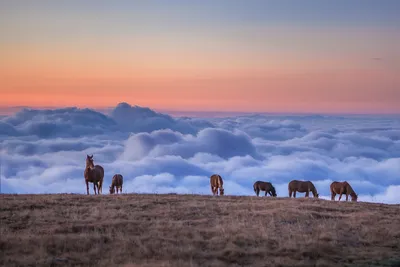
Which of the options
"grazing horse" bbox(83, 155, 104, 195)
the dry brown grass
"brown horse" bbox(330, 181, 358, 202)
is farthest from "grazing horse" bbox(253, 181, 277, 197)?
the dry brown grass

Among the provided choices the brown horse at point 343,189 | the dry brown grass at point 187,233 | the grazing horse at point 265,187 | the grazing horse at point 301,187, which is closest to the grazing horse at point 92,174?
the dry brown grass at point 187,233

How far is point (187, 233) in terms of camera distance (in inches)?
800

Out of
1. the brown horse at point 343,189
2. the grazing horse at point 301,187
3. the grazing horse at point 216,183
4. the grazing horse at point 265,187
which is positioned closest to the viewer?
the grazing horse at point 216,183

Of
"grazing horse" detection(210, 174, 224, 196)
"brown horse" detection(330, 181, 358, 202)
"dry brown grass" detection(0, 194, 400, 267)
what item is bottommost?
"dry brown grass" detection(0, 194, 400, 267)

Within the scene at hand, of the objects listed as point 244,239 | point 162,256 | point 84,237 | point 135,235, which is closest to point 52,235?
point 84,237

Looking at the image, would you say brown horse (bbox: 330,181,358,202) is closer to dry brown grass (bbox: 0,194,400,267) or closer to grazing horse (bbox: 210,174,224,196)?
grazing horse (bbox: 210,174,224,196)

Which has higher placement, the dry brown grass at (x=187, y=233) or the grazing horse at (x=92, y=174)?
the grazing horse at (x=92, y=174)

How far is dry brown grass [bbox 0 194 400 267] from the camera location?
1733cm

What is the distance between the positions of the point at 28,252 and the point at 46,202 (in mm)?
9383

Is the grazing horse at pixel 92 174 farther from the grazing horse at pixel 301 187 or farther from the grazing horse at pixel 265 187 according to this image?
the grazing horse at pixel 301 187

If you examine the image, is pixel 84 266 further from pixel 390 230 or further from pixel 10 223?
pixel 390 230

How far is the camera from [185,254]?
17.6 meters

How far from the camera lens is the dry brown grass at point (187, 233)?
1733 centimetres

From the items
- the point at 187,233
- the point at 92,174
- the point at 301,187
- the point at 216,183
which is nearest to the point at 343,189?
the point at 301,187
